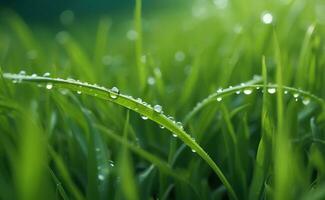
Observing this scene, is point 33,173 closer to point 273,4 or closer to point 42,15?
point 273,4

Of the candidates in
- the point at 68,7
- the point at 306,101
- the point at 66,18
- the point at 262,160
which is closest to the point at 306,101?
the point at 306,101

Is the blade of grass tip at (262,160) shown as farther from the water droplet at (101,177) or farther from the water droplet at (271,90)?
the water droplet at (101,177)

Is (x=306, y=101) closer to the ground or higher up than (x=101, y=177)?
higher up

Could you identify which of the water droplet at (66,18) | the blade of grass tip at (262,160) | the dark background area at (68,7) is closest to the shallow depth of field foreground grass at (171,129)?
the blade of grass tip at (262,160)

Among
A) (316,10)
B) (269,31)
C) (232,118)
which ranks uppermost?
(316,10)

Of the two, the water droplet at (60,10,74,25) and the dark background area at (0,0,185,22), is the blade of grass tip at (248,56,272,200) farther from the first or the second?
the dark background area at (0,0,185,22)

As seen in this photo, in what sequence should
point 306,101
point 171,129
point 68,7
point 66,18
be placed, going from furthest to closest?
point 68,7
point 66,18
point 306,101
point 171,129

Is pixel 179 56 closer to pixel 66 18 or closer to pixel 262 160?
pixel 262 160

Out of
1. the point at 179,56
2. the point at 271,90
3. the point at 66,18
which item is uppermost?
the point at 66,18

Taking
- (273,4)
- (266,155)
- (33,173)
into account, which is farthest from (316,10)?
(33,173)
